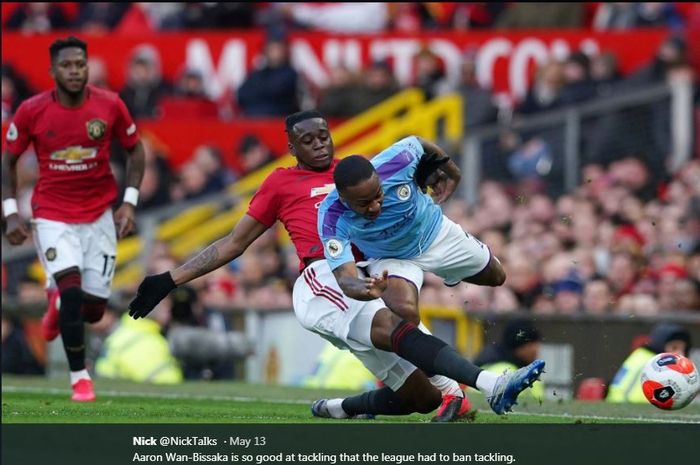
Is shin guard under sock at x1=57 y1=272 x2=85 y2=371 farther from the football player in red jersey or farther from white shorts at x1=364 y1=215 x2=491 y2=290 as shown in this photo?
white shorts at x1=364 y1=215 x2=491 y2=290

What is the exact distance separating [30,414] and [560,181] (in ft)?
32.1

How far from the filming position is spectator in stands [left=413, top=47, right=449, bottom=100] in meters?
22.2

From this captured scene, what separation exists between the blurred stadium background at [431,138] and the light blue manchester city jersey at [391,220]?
16.8ft

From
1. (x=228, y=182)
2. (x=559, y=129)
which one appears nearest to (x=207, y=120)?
(x=228, y=182)

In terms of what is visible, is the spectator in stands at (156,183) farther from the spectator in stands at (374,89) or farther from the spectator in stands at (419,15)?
the spectator in stands at (419,15)

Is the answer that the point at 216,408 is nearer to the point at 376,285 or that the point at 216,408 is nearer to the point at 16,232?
the point at 16,232

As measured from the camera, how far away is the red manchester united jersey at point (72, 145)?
499 inches

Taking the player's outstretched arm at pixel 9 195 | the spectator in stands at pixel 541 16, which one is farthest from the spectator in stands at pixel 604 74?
the player's outstretched arm at pixel 9 195

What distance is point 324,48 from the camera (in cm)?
2359

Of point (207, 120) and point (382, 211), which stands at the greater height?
point (207, 120)
